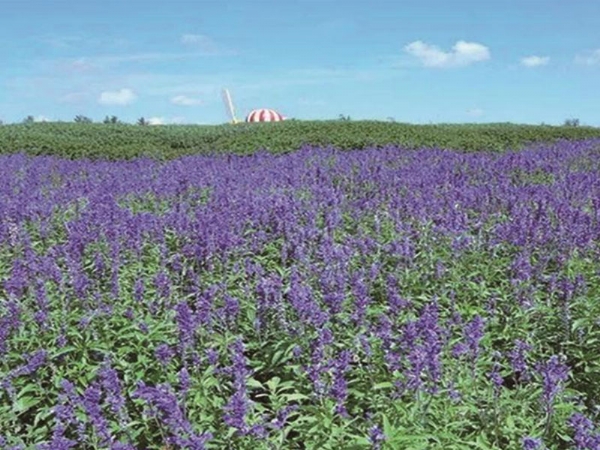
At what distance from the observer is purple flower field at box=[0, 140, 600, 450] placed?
4.07 m

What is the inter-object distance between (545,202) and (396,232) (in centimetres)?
196

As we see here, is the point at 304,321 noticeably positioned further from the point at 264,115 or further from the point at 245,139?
the point at 264,115

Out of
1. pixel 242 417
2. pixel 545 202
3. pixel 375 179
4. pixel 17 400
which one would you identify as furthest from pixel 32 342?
pixel 375 179

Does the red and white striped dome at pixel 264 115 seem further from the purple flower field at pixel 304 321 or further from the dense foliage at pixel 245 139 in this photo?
the purple flower field at pixel 304 321

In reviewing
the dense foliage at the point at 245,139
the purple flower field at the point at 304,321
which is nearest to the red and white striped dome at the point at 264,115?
the dense foliage at the point at 245,139

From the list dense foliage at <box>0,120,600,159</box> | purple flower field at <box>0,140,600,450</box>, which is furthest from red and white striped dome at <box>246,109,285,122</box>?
purple flower field at <box>0,140,600,450</box>

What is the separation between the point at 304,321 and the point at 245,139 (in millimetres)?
18072

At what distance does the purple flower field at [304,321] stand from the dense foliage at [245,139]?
33.5 ft

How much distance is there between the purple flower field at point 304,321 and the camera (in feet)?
13.4

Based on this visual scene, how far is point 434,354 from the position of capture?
3.97 meters

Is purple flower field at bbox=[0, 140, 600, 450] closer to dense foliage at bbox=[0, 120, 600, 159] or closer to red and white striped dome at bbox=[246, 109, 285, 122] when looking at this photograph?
dense foliage at bbox=[0, 120, 600, 159]

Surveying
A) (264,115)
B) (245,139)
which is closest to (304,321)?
(245,139)

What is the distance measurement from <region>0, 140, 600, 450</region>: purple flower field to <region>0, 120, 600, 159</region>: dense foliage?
10212 millimetres

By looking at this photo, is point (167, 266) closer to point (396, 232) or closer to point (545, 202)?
point (396, 232)
